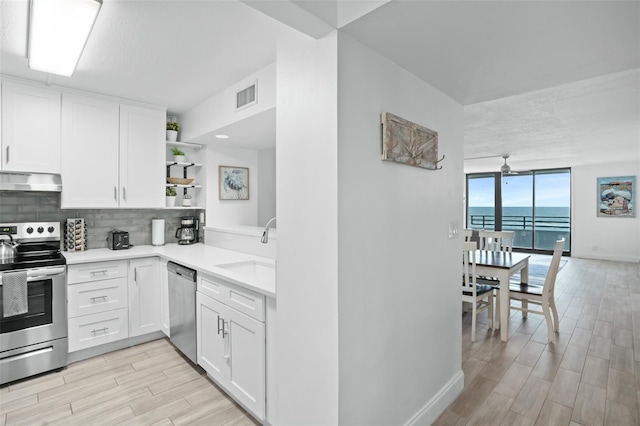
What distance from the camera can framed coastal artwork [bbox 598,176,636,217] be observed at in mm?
7340

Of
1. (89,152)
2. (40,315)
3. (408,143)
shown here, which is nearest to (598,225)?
(408,143)

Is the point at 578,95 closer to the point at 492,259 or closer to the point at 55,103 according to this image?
the point at 492,259

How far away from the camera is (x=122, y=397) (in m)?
2.27

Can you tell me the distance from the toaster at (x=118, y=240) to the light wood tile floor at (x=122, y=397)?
1033 mm

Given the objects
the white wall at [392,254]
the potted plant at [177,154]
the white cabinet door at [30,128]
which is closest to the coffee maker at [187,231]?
the potted plant at [177,154]

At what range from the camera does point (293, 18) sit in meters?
1.33

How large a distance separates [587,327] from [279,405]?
3.60m

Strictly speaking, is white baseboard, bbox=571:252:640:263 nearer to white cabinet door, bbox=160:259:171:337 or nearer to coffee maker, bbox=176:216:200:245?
coffee maker, bbox=176:216:200:245

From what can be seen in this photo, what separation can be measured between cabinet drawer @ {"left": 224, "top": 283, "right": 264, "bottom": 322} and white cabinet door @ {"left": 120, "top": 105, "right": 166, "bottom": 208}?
5.84 ft

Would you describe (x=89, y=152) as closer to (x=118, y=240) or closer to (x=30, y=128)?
(x=30, y=128)

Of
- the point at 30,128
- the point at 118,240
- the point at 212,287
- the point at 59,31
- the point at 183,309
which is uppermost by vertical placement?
the point at 59,31

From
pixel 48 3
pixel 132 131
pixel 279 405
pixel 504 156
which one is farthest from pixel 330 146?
pixel 504 156

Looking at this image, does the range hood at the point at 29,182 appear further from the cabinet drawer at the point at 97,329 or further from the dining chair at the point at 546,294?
the dining chair at the point at 546,294

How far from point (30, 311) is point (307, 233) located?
245cm
